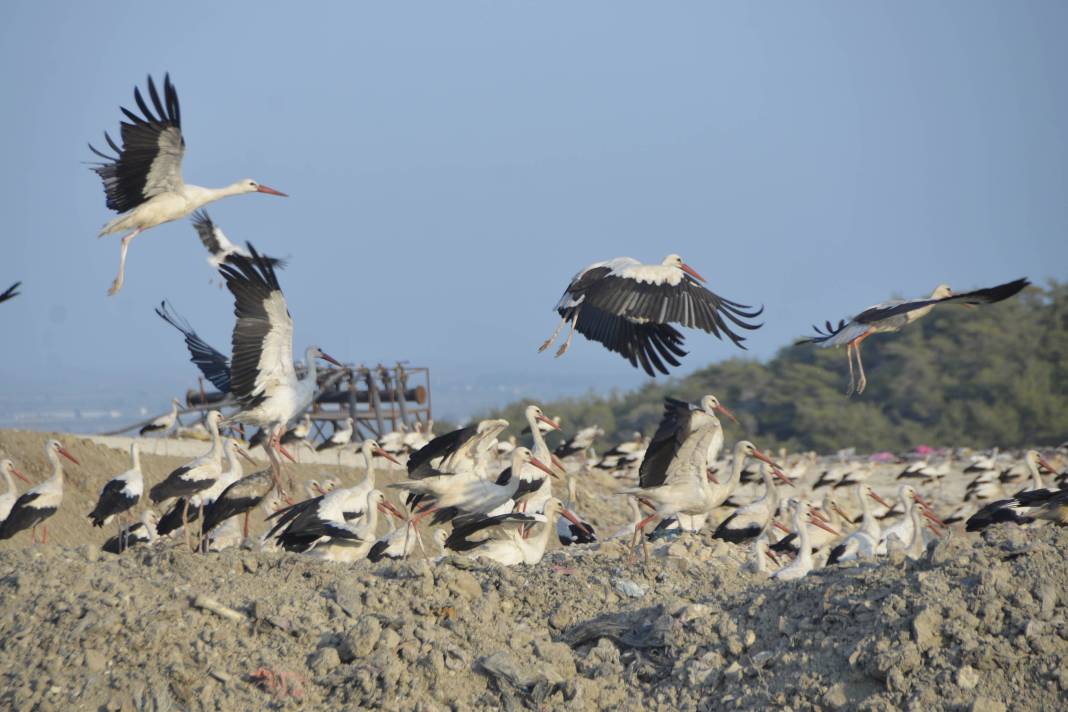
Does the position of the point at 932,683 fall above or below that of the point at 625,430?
above

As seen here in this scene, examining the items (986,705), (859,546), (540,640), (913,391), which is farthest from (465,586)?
(913,391)

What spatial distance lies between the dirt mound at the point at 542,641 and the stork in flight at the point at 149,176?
158 inches

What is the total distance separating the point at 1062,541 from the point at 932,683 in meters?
1.66

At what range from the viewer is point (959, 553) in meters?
7.64

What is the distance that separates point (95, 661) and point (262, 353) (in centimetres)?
406

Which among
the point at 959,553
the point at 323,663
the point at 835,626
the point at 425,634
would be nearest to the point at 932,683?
the point at 835,626

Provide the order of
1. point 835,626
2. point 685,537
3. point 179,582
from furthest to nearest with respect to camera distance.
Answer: point 685,537
point 179,582
point 835,626

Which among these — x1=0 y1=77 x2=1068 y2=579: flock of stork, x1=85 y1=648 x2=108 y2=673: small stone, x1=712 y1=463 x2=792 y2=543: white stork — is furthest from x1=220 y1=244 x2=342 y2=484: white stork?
x1=712 y1=463 x2=792 y2=543: white stork

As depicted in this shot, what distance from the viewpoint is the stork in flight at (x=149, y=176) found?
35.7 ft

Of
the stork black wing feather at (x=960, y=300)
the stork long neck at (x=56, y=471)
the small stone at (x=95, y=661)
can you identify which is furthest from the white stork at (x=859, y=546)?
the stork long neck at (x=56, y=471)

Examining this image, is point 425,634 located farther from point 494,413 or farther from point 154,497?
point 494,413

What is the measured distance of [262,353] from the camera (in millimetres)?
10953

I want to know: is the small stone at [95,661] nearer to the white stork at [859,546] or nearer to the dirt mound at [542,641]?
the dirt mound at [542,641]

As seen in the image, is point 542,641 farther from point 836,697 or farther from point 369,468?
point 369,468
